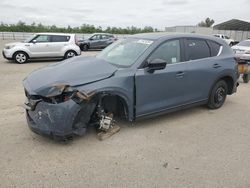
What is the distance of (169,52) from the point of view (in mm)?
5047

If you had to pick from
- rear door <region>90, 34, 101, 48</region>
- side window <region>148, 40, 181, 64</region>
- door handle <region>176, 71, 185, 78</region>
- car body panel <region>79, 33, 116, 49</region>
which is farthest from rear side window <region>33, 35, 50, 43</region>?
door handle <region>176, 71, 185, 78</region>

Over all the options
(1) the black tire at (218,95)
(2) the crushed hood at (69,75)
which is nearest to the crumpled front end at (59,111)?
(2) the crushed hood at (69,75)

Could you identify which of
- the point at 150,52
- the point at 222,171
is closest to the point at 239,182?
the point at 222,171

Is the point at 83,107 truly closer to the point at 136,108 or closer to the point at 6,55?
the point at 136,108

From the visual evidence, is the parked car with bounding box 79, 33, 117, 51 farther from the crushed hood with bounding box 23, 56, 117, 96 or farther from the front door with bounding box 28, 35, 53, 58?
the crushed hood with bounding box 23, 56, 117, 96

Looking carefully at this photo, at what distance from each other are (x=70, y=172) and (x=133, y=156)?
93cm

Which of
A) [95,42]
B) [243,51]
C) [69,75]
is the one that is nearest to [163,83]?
Answer: [69,75]

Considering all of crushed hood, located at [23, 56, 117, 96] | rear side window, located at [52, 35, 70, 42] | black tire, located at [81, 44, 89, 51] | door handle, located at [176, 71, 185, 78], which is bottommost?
black tire, located at [81, 44, 89, 51]

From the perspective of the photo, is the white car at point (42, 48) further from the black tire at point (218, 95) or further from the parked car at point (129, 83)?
the black tire at point (218, 95)

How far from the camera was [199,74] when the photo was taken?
5.41 metres

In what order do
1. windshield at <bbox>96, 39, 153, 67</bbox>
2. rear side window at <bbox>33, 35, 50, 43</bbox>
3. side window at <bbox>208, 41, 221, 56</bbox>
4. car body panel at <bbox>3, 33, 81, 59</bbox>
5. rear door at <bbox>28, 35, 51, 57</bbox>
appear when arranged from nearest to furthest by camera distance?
windshield at <bbox>96, 39, 153, 67</bbox> < side window at <bbox>208, 41, 221, 56</bbox> < car body panel at <bbox>3, 33, 81, 59</bbox> < rear door at <bbox>28, 35, 51, 57</bbox> < rear side window at <bbox>33, 35, 50, 43</bbox>

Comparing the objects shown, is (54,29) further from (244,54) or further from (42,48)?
(244,54)

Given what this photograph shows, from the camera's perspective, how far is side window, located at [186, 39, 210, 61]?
5.35m

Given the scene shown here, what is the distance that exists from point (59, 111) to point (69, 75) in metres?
0.61
